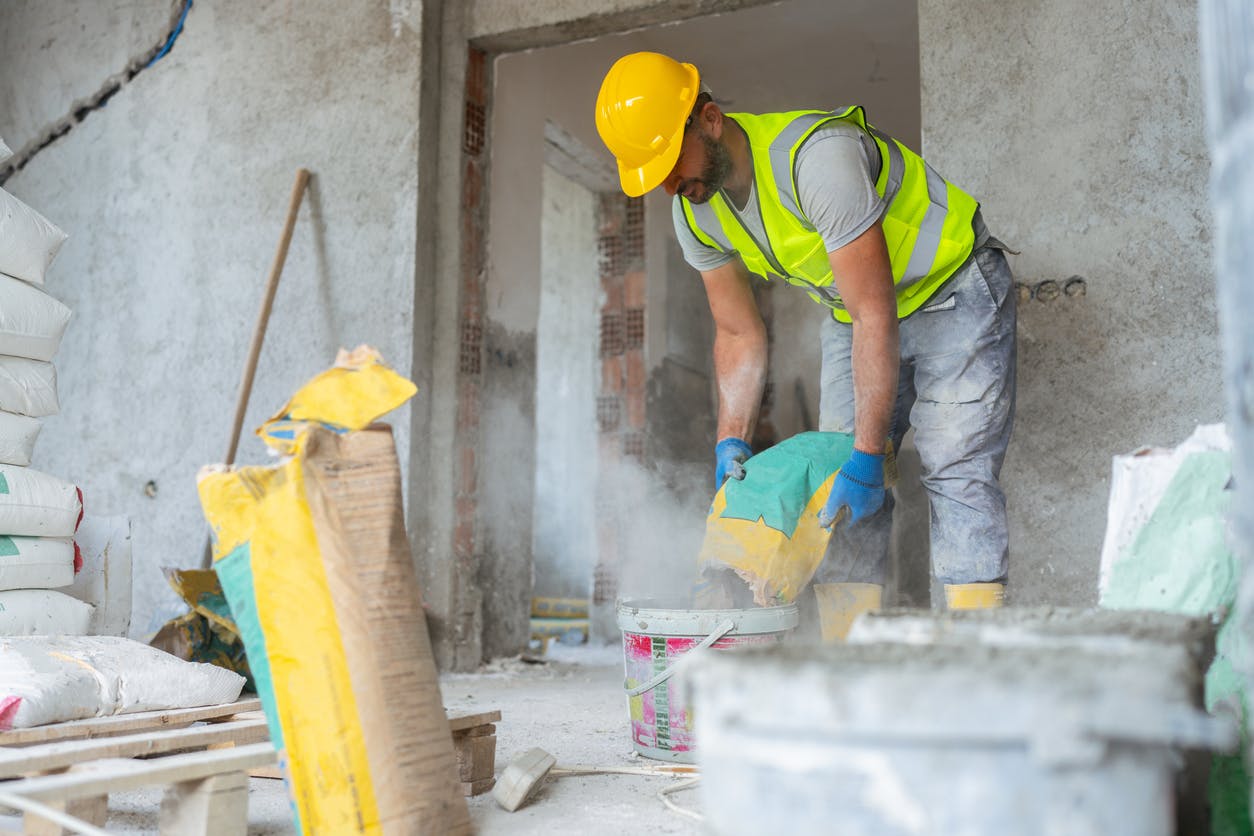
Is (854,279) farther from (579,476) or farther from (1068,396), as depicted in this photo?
(579,476)

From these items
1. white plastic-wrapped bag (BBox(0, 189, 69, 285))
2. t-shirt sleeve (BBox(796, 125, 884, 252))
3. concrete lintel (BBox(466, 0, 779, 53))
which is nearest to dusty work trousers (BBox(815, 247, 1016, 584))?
t-shirt sleeve (BBox(796, 125, 884, 252))

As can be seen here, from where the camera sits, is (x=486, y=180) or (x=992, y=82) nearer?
(x=992, y=82)

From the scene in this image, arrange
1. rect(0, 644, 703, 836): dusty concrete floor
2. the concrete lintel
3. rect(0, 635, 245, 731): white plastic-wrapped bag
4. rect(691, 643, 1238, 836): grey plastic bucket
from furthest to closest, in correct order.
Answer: the concrete lintel → rect(0, 635, 245, 731): white plastic-wrapped bag → rect(0, 644, 703, 836): dusty concrete floor → rect(691, 643, 1238, 836): grey plastic bucket

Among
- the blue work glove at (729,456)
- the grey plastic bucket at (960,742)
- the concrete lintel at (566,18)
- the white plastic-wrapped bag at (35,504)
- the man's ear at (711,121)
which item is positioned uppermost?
the concrete lintel at (566,18)

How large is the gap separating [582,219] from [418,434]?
328cm

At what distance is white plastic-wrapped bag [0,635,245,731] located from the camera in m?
1.81

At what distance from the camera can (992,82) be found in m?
3.25

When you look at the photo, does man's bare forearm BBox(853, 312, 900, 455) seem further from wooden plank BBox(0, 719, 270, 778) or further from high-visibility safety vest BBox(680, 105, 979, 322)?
wooden plank BBox(0, 719, 270, 778)

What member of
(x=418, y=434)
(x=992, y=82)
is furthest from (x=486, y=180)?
(x=992, y=82)

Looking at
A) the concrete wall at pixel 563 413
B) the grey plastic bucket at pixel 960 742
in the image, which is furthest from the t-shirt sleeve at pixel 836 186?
the concrete wall at pixel 563 413

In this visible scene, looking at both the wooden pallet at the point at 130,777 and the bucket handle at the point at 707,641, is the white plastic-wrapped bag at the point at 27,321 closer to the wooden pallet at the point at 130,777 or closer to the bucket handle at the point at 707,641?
the wooden pallet at the point at 130,777

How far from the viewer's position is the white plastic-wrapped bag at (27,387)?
8.93ft

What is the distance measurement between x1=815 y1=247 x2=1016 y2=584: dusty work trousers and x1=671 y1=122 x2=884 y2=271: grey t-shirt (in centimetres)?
41

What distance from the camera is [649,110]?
2328 mm
